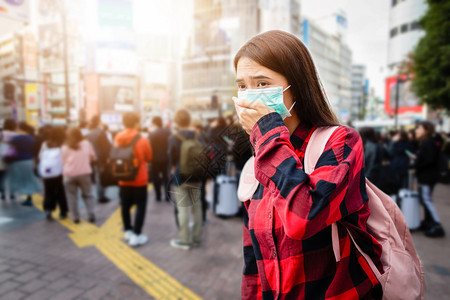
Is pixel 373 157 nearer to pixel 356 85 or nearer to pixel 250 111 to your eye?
pixel 250 111

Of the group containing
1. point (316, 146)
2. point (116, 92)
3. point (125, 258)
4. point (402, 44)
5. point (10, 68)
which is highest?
point (402, 44)

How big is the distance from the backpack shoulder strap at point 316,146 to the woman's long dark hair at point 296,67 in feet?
0.21

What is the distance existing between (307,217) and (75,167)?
5.25 m

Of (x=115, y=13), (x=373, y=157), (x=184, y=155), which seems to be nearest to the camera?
(x=184, y=155)

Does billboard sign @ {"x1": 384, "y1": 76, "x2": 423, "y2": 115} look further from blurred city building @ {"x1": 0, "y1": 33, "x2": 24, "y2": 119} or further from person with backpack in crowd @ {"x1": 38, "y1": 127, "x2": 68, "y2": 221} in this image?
blurred city building @ {"x1": 0, "y1": 33, "x2": 24, "y2": 119}

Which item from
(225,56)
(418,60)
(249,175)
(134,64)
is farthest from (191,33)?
(249,175)

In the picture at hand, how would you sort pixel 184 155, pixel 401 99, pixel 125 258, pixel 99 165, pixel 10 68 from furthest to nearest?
pixel 401 99
pixel 10 68
pixel 99 165
pixel 125 258
pixel 184 155

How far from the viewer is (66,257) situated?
12.9 ft

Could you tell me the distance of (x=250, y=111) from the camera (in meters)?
1.02

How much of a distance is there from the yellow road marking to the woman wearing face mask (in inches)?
89.5

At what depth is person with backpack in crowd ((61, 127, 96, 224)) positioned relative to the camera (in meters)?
5.09

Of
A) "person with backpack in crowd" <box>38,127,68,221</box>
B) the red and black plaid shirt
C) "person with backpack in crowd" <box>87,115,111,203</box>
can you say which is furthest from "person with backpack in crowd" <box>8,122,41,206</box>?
the red and black plaid shirt

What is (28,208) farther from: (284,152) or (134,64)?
(134,64)

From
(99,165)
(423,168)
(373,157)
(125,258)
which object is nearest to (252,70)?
(125,258)
